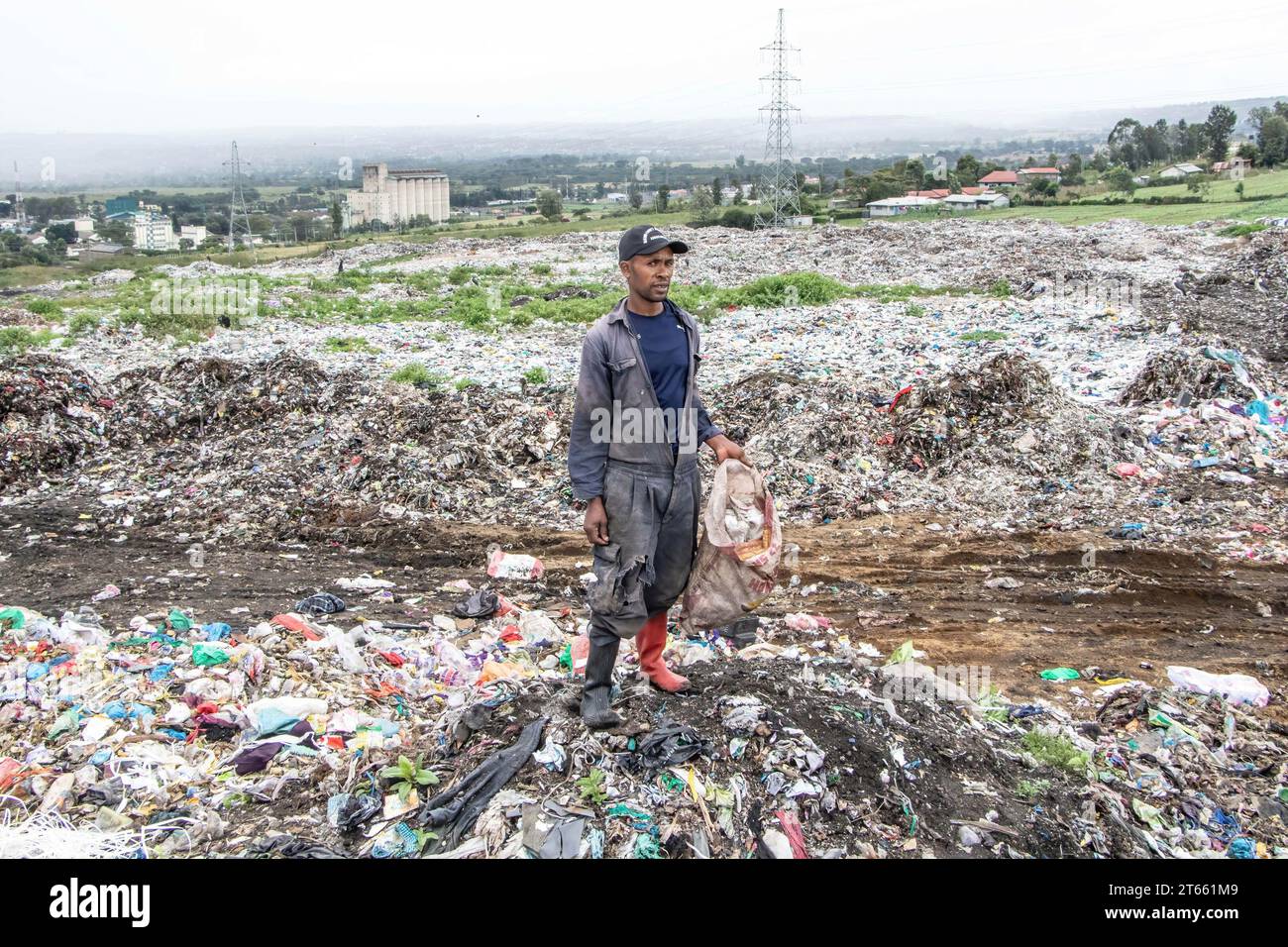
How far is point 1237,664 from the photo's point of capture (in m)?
4.20

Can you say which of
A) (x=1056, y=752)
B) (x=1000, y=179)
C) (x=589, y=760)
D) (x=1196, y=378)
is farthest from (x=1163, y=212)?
(x=1000, y=179)

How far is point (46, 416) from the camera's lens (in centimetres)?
795

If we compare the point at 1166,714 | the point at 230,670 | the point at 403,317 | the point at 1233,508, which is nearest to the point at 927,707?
the point at 1166,714

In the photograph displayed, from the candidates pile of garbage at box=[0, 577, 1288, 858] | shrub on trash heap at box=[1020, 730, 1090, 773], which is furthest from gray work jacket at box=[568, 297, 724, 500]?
shrub on trash heap at box=[1020, 730, 1090, 773]

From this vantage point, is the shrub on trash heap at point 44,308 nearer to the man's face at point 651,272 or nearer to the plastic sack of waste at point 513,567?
the plastic sack of waste at point 513,567

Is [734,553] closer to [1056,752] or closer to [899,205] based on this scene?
[1056,752]

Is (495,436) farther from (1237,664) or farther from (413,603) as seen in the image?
(1237,664)

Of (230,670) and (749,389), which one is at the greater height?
(749,389)

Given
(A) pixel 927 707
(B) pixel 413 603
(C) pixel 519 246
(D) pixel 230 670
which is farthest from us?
(C) pixel 519 246

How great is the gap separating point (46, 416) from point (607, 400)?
7.05 m

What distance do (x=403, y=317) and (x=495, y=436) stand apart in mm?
6362

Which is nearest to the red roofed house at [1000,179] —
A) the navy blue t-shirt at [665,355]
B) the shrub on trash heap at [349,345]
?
the shrub on trash heap at [349,345]

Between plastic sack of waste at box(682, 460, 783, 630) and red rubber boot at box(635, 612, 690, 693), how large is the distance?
134mm

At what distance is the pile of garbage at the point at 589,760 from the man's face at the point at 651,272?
145 cm
